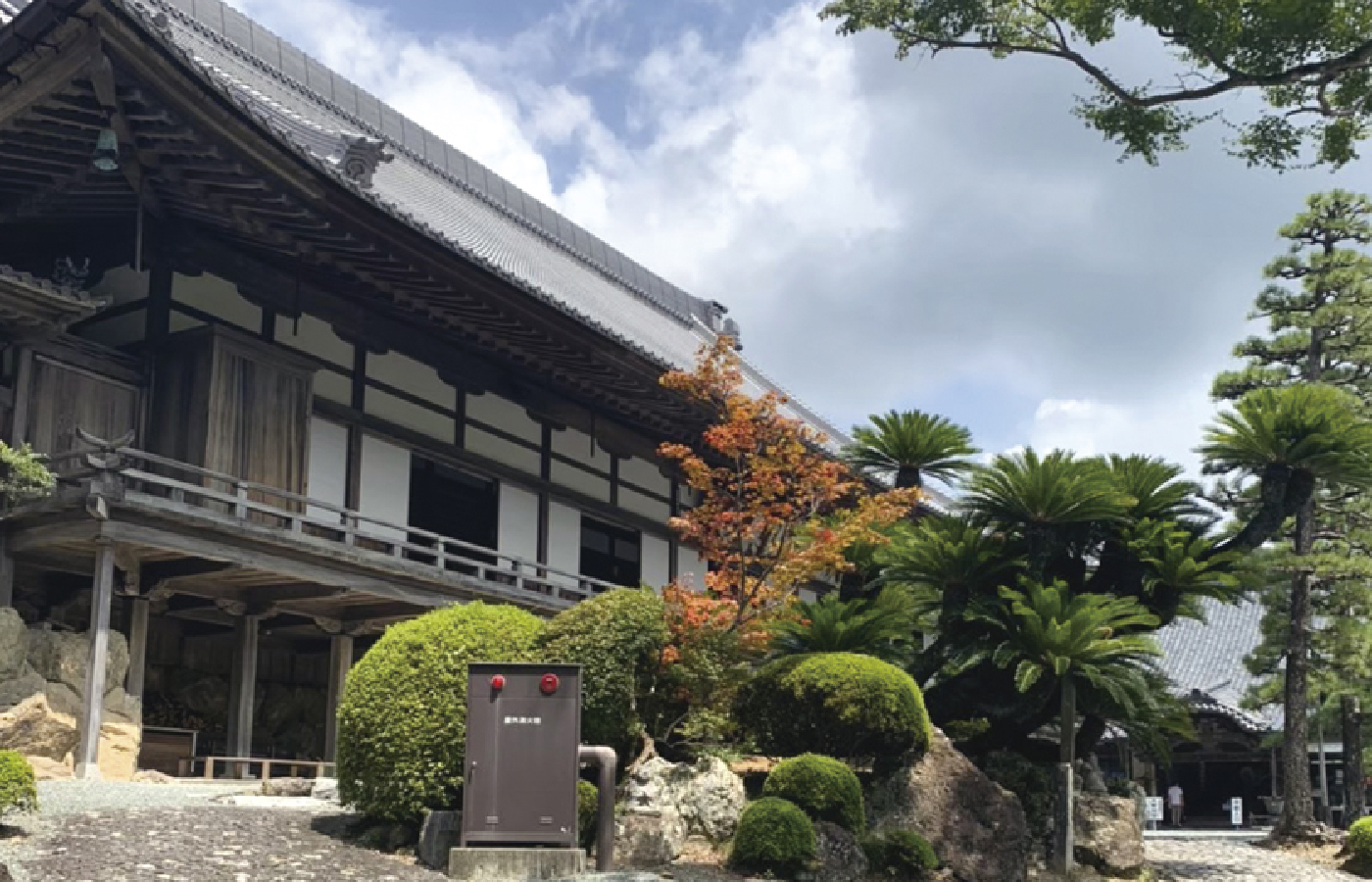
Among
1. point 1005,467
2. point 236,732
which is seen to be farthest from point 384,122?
point 1005,467

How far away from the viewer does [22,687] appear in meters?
14.9

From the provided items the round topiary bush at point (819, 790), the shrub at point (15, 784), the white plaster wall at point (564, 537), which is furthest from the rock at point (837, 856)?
the white plaster wall at point (564, 537)

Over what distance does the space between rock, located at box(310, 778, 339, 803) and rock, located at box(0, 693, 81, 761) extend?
2.57 meters

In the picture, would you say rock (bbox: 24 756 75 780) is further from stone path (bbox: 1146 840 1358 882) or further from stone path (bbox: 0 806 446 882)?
stone path (bbox: 1146 840 1358 882)

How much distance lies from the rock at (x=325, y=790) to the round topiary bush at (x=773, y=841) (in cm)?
465

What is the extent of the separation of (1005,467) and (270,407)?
31.4ft

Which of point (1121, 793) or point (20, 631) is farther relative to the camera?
point (1121, 793)

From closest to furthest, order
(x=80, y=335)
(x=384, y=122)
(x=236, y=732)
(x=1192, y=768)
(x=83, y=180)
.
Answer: (x=83, y=180)
(x=236, y=732)
(x=80, y=335)
(x=384, y=122)
(x=1192, y=768)

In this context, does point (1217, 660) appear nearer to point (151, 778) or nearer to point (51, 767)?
point (151, 778)

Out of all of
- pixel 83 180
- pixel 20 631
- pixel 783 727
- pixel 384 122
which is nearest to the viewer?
pixel 783 727

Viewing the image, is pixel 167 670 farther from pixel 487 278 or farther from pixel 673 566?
pixel 673 566

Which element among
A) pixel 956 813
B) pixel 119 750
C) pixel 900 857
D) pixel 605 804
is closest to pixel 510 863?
pixel 605 804

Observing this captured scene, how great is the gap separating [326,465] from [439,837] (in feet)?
32.9

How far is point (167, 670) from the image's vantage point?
2023cm
